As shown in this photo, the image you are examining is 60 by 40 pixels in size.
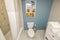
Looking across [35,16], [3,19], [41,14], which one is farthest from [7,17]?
[41,14]

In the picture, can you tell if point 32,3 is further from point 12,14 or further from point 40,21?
point 12,14

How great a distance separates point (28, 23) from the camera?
11.5ft

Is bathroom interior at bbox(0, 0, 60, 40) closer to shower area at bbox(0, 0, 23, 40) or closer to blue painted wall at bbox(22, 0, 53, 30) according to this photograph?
blue painted wall at bbox(22, 0, 53, 30)

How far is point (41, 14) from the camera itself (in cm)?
356

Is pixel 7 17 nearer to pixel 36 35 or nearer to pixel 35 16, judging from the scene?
pixel 35 16

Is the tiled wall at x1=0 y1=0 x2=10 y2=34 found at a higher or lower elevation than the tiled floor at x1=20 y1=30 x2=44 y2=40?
higher

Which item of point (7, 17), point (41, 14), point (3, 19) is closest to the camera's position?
point (3, 19)

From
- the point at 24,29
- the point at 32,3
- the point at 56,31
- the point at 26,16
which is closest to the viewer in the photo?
the point at 56,31

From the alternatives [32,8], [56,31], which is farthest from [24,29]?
[56,31]

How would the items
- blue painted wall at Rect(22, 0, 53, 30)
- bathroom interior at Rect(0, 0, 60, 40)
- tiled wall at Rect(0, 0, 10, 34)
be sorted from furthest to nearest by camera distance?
blue painted wall at Rect(22, 0, 53, 30) < bathroom interior at Rect(0, 0, 60, 40) < tiled wall at Rect(0, 0, 10, 34)

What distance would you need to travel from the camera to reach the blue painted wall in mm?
3328

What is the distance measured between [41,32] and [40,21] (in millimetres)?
551

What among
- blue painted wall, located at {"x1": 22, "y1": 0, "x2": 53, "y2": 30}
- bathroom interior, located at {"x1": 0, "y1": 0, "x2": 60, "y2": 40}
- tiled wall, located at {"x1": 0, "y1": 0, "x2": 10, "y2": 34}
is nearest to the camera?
tiled wall, located at {"x1": 0, "y1": 0, "x2": 10, "y2": 34}

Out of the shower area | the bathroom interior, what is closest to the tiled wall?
the shower area
